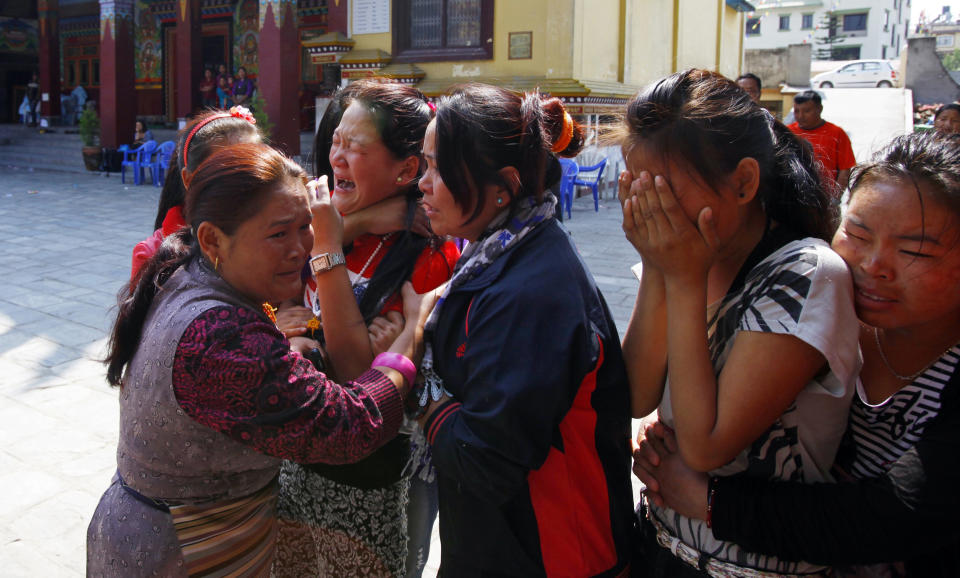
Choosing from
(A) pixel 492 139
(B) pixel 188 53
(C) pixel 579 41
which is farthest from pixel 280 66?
(A) pixel 492 139

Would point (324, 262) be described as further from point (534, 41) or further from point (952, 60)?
point (952, 60)

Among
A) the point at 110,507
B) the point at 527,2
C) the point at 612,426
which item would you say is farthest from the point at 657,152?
the point at 527,2

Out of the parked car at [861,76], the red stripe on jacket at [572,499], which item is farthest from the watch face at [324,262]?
the parked car at [861,76]

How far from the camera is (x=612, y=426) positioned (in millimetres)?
1509

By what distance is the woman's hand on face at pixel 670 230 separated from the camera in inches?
51.2

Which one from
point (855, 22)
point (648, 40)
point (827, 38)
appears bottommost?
point (648, 40)

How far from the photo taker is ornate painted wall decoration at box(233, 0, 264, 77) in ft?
64.2

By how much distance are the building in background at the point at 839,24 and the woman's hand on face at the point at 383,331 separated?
5878cm

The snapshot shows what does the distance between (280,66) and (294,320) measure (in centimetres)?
1462

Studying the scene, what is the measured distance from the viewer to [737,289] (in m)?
1.41

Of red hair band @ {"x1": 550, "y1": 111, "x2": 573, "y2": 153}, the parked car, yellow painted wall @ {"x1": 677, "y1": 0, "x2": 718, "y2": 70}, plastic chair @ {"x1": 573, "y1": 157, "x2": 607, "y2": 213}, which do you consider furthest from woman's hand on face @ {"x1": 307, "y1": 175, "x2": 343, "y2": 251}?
the parked car

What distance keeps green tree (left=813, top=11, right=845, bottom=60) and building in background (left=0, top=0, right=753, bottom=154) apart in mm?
37908

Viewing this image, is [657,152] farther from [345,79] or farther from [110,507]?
[345,79]

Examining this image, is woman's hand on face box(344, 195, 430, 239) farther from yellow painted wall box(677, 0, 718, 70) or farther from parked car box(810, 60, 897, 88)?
parked car box(810, 60, 897, 88)
